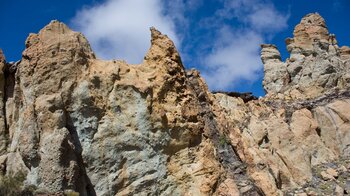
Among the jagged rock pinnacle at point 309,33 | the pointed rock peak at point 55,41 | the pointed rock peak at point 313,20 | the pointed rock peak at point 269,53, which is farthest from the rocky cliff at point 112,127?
the pointed rock peak at point 313,20

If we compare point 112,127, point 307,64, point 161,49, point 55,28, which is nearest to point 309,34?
point 307,64

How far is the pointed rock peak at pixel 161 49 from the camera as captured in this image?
23.5 m

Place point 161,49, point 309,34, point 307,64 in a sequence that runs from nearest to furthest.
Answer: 1. point 161,49
2. point 307,64
3. point 309,34

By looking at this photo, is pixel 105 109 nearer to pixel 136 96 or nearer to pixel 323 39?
pixel 136 96

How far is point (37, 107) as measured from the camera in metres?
19.6

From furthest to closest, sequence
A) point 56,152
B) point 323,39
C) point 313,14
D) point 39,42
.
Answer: point 313,14 → point 323,39 → point 39,42 → point 56,152

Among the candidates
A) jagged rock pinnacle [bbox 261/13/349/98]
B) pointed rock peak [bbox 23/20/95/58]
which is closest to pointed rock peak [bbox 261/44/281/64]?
jagged rock pinnacle [bbox 261/13/349/98]

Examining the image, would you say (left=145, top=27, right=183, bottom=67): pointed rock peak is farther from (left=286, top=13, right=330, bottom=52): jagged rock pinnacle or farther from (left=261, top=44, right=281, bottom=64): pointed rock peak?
(left=261, top=44, right=281, bottom=64): pointed rock peak

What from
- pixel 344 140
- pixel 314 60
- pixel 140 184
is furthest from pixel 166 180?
pixel 314 60

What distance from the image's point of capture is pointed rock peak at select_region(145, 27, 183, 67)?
23516mm

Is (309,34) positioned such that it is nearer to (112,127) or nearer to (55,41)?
(112,127)

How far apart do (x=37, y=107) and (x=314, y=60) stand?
27243mm

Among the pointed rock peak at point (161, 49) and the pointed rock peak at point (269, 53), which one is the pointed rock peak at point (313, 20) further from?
the pointed rock peak at point (161, 49)

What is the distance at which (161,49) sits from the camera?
936 inches
